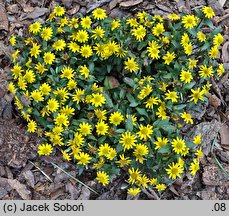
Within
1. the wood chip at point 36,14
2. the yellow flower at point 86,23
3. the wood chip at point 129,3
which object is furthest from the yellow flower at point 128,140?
the wood chip at point 36,14

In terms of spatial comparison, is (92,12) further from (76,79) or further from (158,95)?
(158,95)

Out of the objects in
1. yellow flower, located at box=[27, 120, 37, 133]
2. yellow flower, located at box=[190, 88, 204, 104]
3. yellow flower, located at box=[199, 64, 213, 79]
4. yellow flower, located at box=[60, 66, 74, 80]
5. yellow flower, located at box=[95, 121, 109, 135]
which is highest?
yellow flower, located at box=[199, 64, 213, 79]

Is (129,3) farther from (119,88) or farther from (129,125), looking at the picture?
(129,125)

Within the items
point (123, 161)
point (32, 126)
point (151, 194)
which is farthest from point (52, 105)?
point (151, 194)

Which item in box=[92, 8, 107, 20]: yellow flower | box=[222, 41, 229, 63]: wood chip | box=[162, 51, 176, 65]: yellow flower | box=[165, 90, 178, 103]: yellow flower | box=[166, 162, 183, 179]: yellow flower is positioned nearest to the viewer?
box=[166, 162, 183, 179]: yellow flower

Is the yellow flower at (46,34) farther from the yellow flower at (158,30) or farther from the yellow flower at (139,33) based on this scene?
the yellow flower at (158,30)

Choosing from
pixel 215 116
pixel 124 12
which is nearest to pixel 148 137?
pixel 215 116

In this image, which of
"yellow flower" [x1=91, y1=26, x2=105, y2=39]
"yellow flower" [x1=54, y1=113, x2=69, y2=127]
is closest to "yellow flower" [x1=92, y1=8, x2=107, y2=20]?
"yellow flower" [x1=91, y1=26, x2=105, y2=39]

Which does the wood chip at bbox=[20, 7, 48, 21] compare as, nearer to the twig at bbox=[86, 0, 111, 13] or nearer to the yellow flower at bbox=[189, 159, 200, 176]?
the twig at bbox=[86, 0, 111, 13]
